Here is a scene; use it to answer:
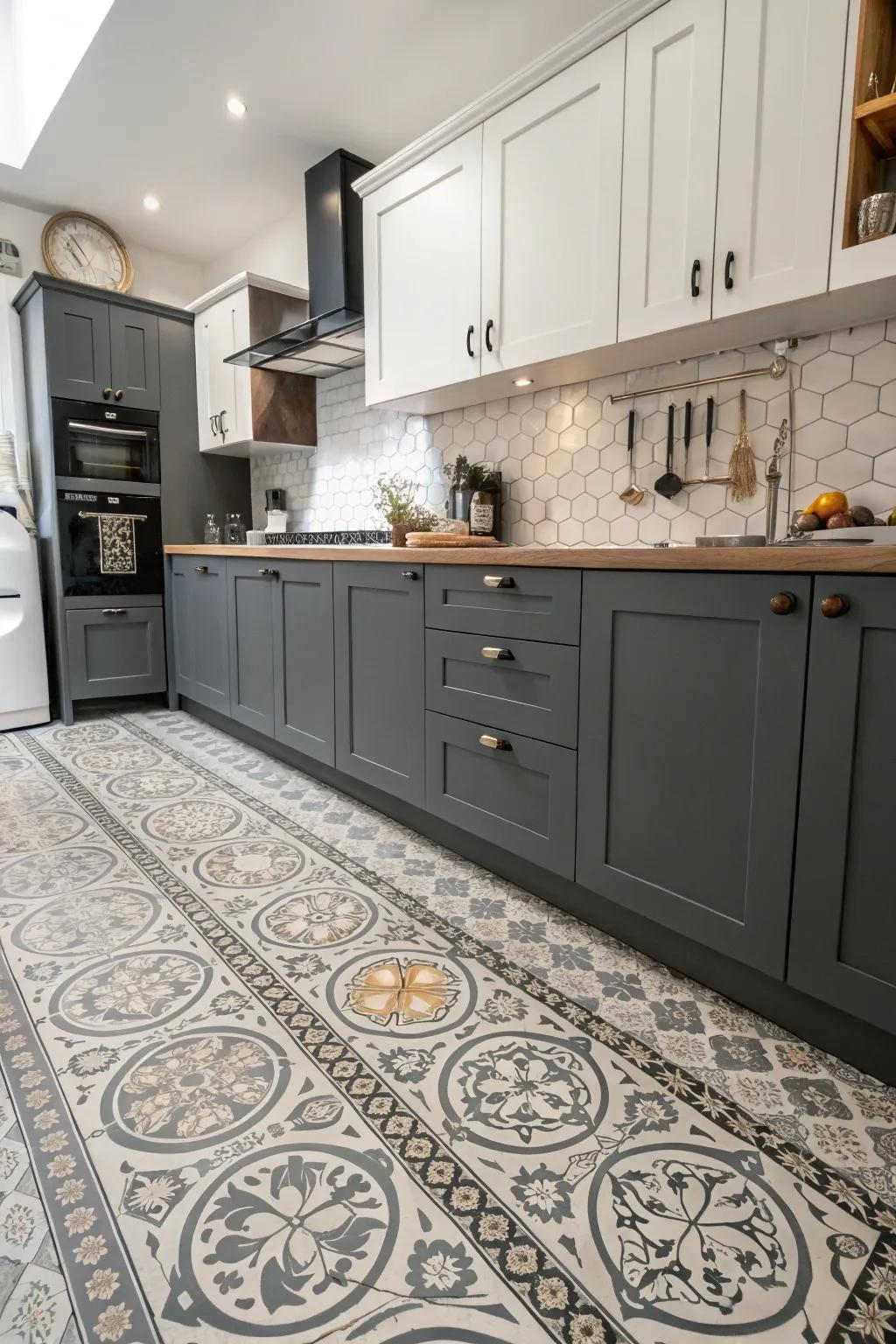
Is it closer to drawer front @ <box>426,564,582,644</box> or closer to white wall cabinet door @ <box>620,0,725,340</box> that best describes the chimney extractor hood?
white wall cabinet door @ <box>620,0,725,340</box>

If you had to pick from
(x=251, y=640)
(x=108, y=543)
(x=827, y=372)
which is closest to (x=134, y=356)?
(x=108, y=543)

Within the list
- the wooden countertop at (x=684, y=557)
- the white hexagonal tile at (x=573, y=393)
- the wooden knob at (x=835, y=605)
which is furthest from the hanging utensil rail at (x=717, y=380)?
the wooden knob at (x=835, y=605)

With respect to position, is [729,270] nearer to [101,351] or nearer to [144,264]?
[101,351]

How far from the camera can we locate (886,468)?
1.68 meters

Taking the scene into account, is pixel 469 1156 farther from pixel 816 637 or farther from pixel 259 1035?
pixel 816 637

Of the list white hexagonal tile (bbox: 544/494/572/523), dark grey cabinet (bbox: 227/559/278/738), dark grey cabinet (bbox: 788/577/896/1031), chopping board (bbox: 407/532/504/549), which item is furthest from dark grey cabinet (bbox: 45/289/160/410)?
dark grey cabinet (bbox: 788/577/896/1031)

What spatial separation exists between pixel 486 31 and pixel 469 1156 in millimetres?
3084

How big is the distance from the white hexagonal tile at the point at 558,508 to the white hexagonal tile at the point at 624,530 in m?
0.20

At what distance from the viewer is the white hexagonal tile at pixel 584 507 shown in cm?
234

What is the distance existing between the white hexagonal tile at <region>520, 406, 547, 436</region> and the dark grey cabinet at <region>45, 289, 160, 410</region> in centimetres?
239

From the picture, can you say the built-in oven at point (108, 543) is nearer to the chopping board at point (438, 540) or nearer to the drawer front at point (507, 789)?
the chopping board at point (438, 540)

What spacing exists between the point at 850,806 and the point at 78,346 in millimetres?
3975

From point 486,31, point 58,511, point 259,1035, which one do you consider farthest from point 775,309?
point 58,511

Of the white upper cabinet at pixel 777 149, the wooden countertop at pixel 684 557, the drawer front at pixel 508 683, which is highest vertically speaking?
the white upper cabinet at pixel 777 149
